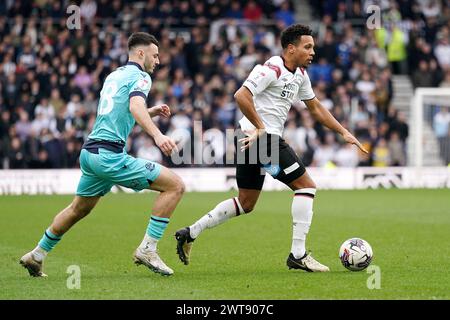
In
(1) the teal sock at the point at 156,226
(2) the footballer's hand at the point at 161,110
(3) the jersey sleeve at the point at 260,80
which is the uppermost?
(3) the jersey sleeve at the point at 260,80

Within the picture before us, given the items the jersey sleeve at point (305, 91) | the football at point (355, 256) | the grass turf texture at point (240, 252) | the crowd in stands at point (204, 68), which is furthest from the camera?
the crowd in stands at point (204, 68)

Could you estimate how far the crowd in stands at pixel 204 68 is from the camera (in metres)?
25.3

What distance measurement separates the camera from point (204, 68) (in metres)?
27.6

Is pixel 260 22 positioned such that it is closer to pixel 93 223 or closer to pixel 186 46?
pixel 186 46

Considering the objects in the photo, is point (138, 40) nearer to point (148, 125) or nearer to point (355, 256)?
point (148, 125)

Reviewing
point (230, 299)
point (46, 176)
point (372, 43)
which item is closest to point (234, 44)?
point (372, 43)

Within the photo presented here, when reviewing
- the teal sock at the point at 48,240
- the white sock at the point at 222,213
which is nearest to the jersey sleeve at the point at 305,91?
the white sock at the point at 222,213

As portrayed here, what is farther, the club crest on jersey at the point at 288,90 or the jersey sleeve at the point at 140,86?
the club crest on jersey at the point at 288,90

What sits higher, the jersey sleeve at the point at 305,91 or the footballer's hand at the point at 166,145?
the jersey sleeve at the point at 305,91

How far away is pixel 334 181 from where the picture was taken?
26203 millimetres

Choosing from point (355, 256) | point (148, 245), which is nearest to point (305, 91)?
point (355, 256)

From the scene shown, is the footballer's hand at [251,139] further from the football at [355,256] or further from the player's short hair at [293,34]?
the football at [355,256]

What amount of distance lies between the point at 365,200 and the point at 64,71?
921 cm

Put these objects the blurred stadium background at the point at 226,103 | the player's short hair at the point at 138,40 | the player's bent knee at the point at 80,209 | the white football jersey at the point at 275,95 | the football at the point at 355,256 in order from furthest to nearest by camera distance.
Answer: the blurred stadium background at the point at 226,103 → the white football jersey at the point at 275,95 → the football at the point at 355,256 → the player's short hair at the point at 138,40 → the player's bent knee at the point at 80,209
